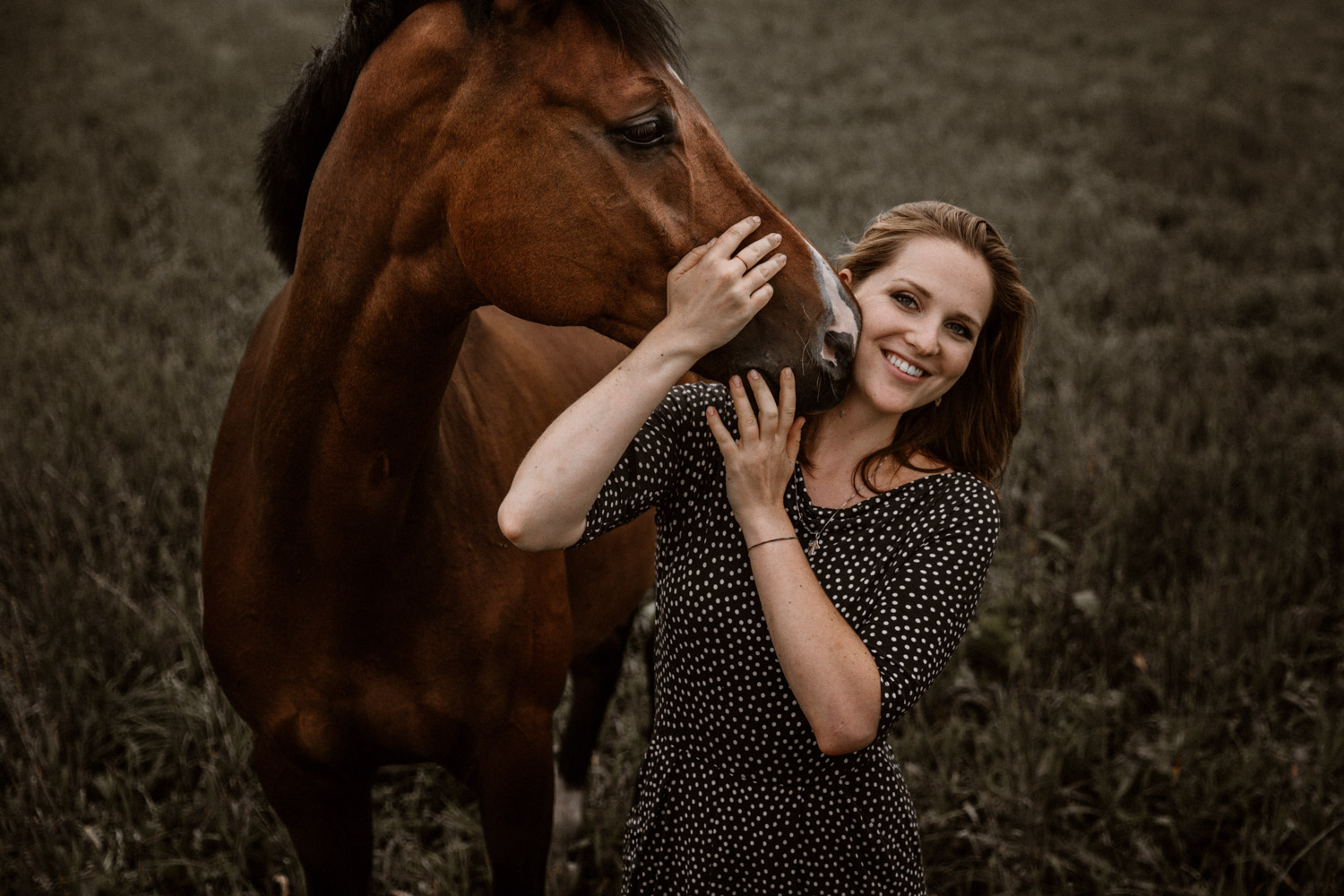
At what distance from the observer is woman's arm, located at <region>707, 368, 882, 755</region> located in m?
1.32

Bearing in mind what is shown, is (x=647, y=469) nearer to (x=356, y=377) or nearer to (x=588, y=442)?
(x=588, y=442)

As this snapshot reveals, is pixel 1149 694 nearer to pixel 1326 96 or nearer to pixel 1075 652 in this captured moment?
pixel 1075 652

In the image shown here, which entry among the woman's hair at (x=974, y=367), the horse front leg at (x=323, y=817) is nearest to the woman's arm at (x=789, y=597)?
the woman's hair at (x=974, y=367)

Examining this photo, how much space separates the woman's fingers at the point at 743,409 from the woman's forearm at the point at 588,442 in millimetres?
106

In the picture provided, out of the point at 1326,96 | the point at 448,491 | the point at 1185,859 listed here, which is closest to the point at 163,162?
the point at 448,491

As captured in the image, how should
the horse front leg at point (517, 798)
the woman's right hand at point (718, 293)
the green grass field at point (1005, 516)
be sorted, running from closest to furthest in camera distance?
the woman's right hand at point (718, 293) → the horse front leg at point (517, 798) → the green grass field at point (1005, 516)

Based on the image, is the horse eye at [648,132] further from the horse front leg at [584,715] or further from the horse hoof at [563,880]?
the horse hoof at [563,880]

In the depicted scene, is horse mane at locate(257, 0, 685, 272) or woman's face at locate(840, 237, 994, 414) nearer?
horse mane at locate(257, 0, 685, 272)

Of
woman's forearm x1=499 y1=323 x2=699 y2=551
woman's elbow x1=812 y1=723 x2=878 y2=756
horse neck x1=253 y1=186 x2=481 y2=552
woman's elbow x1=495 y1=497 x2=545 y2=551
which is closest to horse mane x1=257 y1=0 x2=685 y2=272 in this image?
horse neck x1=253 y1=186 x2=481 y2=552

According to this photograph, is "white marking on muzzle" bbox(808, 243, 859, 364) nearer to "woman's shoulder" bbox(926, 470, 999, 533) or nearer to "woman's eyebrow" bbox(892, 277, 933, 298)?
"woman's eyebrow" bbox(892, 277, 933, 298)

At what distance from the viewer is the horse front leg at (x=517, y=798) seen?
1.86m

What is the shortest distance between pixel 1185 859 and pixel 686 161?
2.57 m

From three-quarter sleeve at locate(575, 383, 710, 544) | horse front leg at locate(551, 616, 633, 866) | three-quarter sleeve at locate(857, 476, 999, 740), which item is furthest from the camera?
horse front leg at locate(551, 616, 633, 866)

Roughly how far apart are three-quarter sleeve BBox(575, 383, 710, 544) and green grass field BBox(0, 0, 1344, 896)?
1.53 meters
